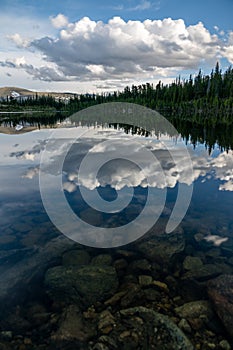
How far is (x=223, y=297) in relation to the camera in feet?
26.2

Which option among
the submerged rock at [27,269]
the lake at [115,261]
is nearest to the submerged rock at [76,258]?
the lake at [115,261]

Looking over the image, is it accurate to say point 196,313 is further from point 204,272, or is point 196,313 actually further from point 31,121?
point 31,121

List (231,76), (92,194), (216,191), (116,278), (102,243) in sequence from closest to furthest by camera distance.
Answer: (116,278), (102,243), (92,194), (216,191), (231,76)

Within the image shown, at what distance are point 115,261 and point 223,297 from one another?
4119 mm

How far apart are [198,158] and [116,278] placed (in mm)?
23174

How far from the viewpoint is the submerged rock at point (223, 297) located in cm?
732

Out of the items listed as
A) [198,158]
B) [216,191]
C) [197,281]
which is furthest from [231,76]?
[197,281]

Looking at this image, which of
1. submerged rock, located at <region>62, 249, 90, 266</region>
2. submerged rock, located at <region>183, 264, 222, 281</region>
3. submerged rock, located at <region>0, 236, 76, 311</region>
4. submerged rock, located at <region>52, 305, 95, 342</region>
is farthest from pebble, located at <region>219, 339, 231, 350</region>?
submerged rock, located at <region>0, 236, 76, 311</region>

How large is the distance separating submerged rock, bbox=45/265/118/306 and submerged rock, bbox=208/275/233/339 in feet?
10.7

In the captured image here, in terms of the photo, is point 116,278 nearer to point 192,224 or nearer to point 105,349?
point 105,349

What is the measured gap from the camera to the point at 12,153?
107 ft

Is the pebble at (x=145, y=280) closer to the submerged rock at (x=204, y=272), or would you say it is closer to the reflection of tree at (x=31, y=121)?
the submerged rock at (x=204, y=272)

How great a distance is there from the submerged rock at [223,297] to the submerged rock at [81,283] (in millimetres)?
3267

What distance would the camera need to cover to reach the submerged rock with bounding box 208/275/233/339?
7.32m
